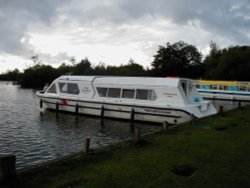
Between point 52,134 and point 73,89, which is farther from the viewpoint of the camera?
point 73,89

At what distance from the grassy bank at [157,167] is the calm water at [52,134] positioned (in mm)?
4070

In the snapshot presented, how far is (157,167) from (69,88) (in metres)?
19.1

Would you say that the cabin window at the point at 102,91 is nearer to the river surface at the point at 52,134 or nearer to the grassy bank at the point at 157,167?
the river surface at the point at 52,134

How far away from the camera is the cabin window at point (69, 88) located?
83.2 feet

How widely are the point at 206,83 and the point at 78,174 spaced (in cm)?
4247

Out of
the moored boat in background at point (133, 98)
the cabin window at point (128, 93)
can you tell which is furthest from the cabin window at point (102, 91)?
the cabin window at point (128, 93)

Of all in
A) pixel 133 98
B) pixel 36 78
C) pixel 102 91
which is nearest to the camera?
pixel 133 98

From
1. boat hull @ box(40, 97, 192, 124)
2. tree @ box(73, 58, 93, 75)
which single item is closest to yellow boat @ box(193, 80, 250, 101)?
boat hull @ box(40, 97, 192, 124)

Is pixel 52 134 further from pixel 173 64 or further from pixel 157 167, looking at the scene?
pixel 173 64

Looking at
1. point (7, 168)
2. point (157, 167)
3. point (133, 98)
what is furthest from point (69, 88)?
point (7, 168)

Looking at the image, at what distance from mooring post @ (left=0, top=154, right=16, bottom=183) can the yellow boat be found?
4062 cm

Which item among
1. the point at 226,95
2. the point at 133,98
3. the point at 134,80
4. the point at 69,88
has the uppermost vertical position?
the point at 134,80

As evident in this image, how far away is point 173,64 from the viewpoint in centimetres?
8056

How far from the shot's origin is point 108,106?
2289 cm
